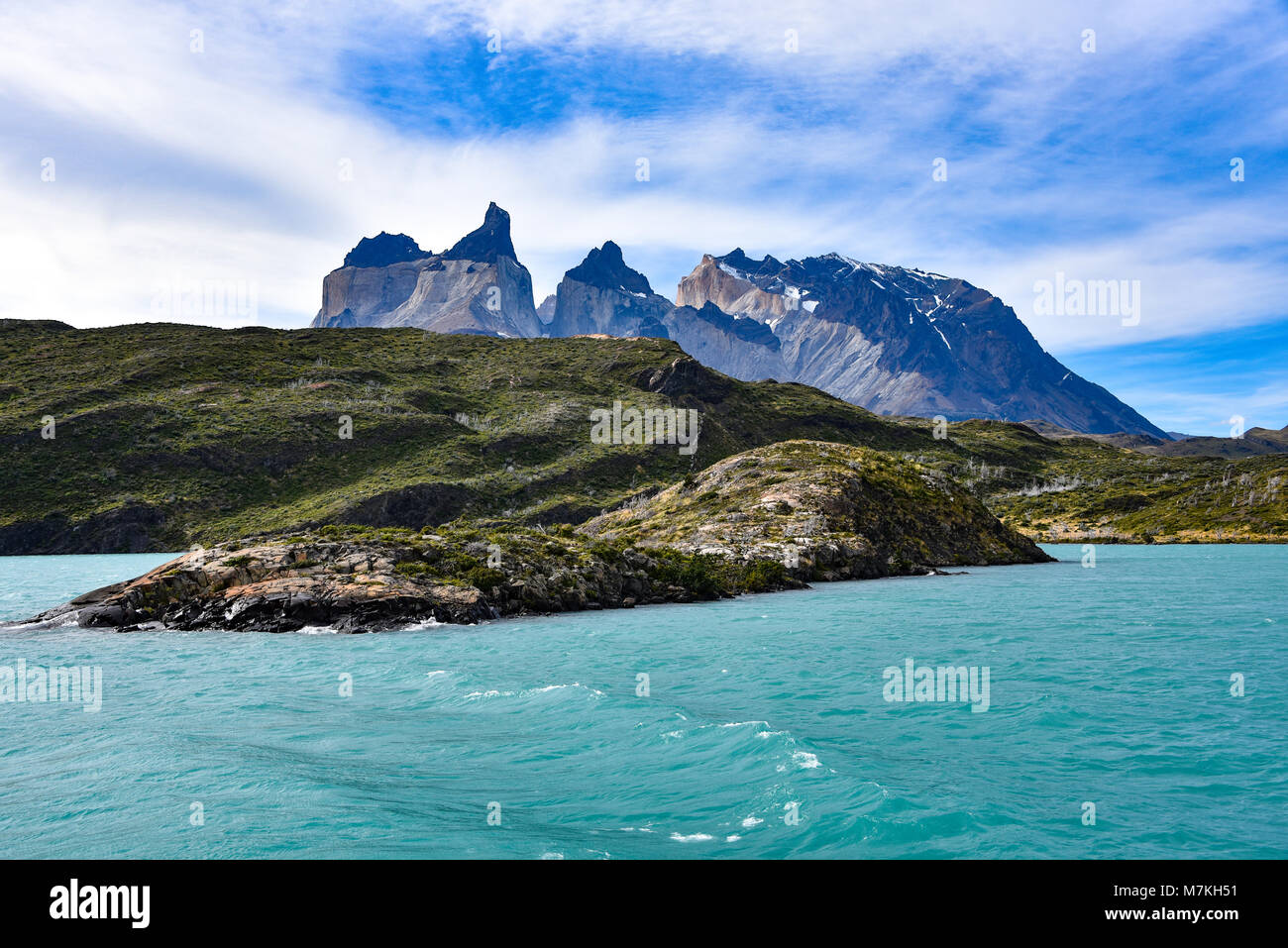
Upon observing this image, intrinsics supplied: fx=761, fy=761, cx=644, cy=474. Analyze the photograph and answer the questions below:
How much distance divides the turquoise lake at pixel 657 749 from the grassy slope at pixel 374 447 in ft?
207

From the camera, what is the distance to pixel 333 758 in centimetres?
1500

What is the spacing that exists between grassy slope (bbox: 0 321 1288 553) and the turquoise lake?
63.0 meters

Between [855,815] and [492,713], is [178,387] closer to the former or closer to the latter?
[492,713]

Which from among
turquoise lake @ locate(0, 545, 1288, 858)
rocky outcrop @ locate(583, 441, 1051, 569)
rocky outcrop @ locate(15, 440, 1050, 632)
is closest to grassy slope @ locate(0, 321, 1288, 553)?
rocky outcrop @ locate(583, 441, 1051, 569)

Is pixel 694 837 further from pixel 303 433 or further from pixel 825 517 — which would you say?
pixel 303 433

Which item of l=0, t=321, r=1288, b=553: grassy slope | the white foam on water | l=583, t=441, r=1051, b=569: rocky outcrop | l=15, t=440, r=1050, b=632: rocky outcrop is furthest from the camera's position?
l=0, t=321, r=1288, b=553: grassy slope

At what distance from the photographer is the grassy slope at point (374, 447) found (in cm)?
10731

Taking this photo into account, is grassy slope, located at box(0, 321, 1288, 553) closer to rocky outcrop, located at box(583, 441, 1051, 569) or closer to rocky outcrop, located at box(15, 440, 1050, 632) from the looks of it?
rocky outcrop, located at box(583, 441, 1051, 569)

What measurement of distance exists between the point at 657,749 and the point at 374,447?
120268 millimetres

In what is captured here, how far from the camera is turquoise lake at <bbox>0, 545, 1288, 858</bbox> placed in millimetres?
11039

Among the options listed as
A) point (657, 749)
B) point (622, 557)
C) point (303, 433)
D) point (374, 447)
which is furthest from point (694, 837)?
point (303, 433)

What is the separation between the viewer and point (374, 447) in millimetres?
126750

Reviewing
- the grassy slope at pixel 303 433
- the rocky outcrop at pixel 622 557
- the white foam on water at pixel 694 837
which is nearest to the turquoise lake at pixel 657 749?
the white foam on water at pixel 694 837

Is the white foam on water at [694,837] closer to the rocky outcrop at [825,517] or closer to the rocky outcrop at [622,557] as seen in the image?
the rocky outcrop at [622,557]
